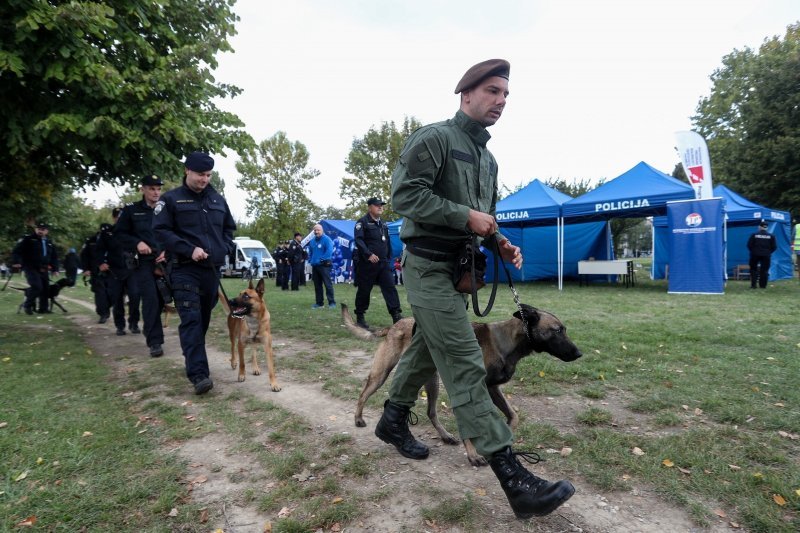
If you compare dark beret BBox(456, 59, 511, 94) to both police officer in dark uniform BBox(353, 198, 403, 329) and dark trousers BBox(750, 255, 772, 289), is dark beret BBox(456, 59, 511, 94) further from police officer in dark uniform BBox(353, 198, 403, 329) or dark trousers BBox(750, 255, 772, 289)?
dark trousers BBox(750, 255, 772, 289)

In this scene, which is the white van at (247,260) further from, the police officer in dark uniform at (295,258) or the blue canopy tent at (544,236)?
the blue canopy tent at (544,236)

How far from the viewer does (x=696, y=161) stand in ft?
43.3

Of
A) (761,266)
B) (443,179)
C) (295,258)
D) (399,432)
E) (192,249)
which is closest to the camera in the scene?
(443,179)

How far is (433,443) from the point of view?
3.10 m

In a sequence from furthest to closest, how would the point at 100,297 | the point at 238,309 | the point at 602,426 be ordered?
the point at 100,297 < the point at 238,309 < the point at 602,426

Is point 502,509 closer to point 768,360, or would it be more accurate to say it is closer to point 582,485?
point 582,485

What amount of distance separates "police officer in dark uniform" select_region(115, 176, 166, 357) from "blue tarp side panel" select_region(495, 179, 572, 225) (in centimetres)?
1176

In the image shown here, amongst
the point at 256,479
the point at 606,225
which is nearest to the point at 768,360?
the point at 256,479

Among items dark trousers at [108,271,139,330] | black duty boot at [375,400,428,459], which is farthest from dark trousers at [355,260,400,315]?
black duty boot at [375,400,428,459]

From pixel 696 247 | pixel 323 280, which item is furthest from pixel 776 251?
pixel 323 280

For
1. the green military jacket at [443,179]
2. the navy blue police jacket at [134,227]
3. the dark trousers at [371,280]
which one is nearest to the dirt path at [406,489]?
the green military jacket at [443,179]

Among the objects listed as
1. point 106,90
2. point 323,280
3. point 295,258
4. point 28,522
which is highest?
point 106,90

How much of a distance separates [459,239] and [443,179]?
1.10 ft

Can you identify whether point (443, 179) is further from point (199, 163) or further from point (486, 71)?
point (199, 163)
